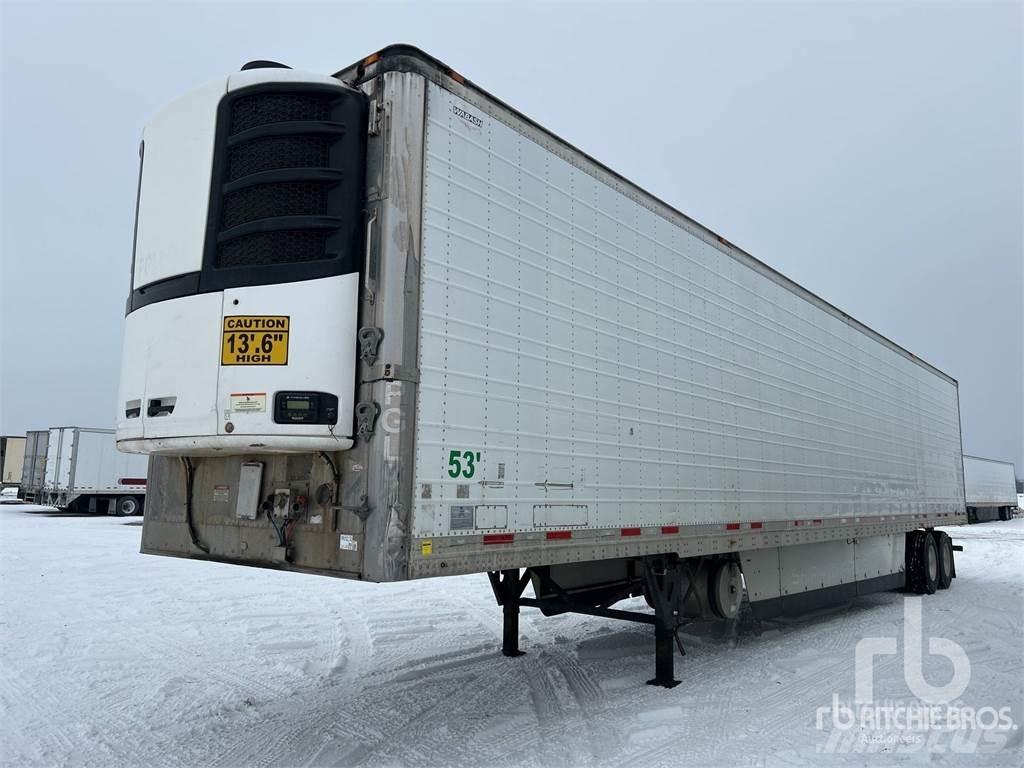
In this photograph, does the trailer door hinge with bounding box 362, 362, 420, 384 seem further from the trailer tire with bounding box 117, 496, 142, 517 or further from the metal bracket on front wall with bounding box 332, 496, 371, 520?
the trailer tire with bounding box 117, 496, 142, 517

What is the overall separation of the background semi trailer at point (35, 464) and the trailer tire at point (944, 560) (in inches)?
1133

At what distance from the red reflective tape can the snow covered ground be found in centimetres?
145

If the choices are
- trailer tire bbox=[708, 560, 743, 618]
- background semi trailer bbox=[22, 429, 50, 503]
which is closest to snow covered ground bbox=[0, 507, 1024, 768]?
trailer tire bbox=[708, 560, 743, 618]

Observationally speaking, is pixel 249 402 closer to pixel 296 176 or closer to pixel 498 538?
pixel 296 176

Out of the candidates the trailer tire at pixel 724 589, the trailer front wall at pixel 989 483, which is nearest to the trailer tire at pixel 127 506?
the trailer tire at pixel 724 589

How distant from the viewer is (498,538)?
4.51 meters

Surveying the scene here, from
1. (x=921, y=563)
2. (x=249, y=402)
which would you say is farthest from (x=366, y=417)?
(x=921, y=563)

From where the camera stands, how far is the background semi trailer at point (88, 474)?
2644 centimetres

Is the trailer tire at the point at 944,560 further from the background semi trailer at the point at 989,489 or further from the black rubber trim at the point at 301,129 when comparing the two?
the background semi trailer at the point at 989,489

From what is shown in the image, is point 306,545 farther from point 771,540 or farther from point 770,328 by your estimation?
point 770,328

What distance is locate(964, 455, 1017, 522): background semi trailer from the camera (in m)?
37.3

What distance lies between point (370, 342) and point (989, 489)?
46.4 m

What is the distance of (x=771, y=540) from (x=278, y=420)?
18.8 feet

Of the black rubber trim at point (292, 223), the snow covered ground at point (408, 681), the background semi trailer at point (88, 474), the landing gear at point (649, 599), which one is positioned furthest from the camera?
the background semi trailer at point (88, 474)
